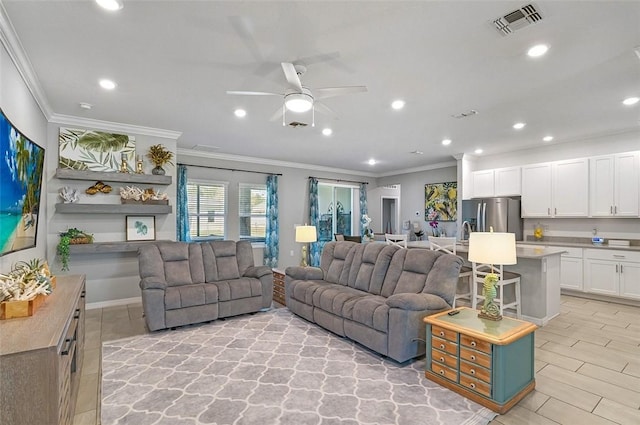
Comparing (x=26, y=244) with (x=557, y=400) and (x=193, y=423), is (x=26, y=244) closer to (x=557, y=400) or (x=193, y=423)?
(x=193, y=423)

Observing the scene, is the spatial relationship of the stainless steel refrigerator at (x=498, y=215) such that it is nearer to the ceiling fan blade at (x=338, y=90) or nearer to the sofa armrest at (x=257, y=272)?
the sofa armrest at (x=257, y=272)

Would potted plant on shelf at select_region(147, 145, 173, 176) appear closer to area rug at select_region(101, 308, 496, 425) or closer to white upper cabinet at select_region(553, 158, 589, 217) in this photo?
area rug at select_region(101, 308, 496, 425)

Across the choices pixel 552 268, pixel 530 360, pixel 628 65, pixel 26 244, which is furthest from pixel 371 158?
pixel 26 244

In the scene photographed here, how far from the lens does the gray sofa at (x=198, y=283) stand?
3.88 meters

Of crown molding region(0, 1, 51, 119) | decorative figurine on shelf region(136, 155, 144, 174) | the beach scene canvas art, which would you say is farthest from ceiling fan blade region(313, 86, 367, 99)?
decorative figurine on shelf region(136, 155, 144, 174)

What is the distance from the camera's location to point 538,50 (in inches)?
106

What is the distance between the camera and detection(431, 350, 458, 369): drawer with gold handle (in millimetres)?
2586

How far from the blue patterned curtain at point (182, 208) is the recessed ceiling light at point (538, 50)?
19.2 ft

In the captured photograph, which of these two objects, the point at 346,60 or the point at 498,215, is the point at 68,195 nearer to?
the point at 346,60

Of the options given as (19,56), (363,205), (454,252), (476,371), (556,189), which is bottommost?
(476,371)

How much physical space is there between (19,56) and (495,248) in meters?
4.32

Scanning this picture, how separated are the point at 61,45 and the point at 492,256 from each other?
13.0 feet

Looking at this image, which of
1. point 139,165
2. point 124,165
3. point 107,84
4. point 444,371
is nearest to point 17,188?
point 107,84

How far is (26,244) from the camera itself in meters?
3.05
